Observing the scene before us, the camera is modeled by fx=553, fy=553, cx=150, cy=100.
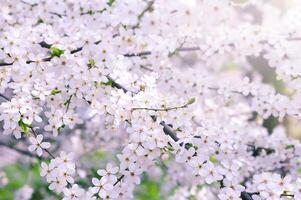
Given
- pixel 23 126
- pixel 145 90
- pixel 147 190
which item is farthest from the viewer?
pixel 147 190

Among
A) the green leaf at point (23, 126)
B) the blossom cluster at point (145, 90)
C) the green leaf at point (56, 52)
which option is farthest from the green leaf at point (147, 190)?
the green leaf at point (23, 126)

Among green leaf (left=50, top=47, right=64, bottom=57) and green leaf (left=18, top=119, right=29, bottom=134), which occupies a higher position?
green leaf (left=50, top=47, right=64, bottom=57)

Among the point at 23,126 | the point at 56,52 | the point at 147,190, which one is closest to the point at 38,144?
the point at 23,126

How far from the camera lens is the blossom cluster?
412 cm

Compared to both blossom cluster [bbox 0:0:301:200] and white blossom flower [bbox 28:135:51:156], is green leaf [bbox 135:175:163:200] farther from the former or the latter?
white blossom flower [bbox 28:135:51:156]

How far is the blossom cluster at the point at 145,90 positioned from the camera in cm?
412

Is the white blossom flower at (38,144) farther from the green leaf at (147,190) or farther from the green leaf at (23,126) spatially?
the green leaf at (147,190)

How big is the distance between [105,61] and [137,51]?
3.29ft

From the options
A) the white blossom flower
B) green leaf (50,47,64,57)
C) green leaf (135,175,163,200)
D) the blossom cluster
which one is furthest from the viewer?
green leaf (135,175,163,200)

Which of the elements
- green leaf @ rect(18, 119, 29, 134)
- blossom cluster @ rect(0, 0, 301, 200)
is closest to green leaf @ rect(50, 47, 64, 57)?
blossom cluster @ rect(0, 0, 301, 200)

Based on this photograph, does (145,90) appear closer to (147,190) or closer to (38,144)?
(38,144)

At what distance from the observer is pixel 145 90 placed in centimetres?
427

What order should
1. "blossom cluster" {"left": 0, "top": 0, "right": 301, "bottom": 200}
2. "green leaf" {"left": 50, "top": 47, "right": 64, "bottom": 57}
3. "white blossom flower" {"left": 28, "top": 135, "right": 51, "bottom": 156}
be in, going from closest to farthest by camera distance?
"blossom cluster" {"left": 0, "top": 0, "right": 301, "bottom": 200}, "white blossom flower" {"left": 28, "top": 135, "right": 51, "bottom": 156}, "green leaf" {"left": 50, "top": 47, "right": 64, "bottom": 57}

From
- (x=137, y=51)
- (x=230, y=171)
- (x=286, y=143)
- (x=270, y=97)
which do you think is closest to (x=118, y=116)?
(x=230, y=171)
